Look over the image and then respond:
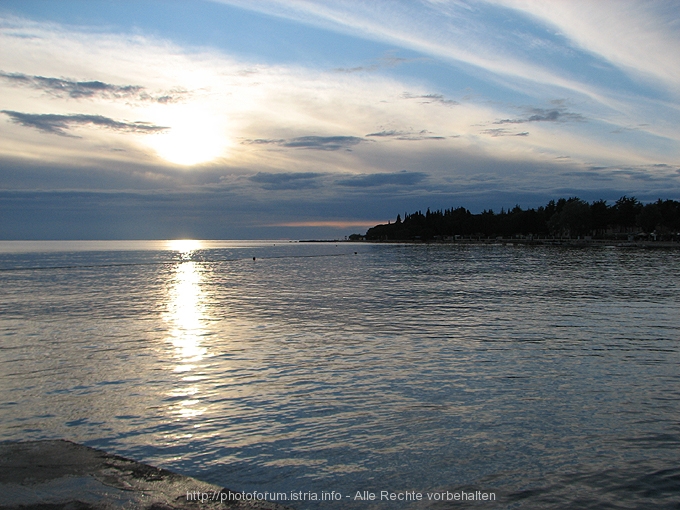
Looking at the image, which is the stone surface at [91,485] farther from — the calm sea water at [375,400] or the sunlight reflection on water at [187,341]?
the sunlight reflection on water at [187,341]

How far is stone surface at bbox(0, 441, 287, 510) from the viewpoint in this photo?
252 inches

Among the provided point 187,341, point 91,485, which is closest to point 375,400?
point 91,485

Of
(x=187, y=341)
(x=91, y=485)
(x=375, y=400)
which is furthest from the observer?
(x=187, y=341)

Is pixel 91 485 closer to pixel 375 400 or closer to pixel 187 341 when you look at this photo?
pixel 375 400

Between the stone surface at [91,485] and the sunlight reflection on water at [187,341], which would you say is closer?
the stone surface at [91,485]

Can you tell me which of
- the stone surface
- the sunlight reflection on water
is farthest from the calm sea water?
the stone surface

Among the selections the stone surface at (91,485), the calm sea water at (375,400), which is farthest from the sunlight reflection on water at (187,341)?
the stone surface at (91,485)

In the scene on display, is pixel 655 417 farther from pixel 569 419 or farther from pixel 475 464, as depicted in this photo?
pixel 475 464

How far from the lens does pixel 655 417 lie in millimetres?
10773

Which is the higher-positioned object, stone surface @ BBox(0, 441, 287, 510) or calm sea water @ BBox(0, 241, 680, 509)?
stone surface @ BBox(0, 441, 287, 510)

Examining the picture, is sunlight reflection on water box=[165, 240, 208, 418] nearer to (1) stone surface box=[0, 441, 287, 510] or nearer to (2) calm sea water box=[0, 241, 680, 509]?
(2) calm sea water box=[0, 241, 680, 509]

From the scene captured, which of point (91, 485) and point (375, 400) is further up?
point (91, 485)

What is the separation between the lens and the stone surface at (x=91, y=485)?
6398mm

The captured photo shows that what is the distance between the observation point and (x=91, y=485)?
693 centimetres
